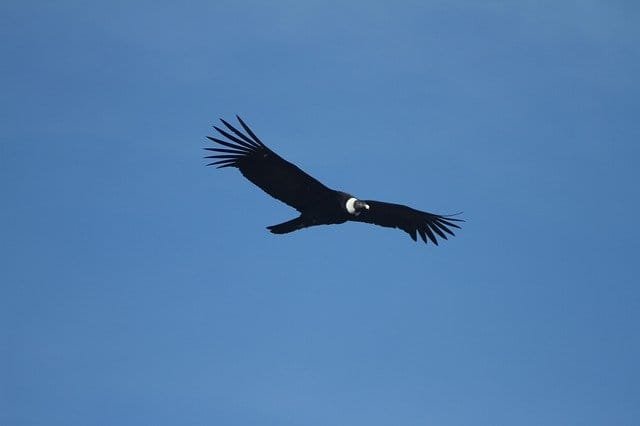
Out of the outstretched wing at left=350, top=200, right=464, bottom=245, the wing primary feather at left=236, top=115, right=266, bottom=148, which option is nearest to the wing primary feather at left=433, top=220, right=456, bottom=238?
the outstretched wing at left=350, top=200, right=464, bottom=245

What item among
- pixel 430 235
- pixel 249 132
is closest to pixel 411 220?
pixel 430 235

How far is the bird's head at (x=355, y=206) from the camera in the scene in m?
25.4

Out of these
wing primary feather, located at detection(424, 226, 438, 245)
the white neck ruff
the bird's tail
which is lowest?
the bird's tail

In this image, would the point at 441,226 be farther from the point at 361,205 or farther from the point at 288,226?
the point at 288,226

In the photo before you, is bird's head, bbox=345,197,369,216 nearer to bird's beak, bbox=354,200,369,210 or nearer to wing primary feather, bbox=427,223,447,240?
bird's beak, bbox=354,200,369,210

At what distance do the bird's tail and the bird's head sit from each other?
1034 millimetres

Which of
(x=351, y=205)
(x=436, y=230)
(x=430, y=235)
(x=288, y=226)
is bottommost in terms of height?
(x=288, y=226)

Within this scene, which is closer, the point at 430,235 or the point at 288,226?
the point at 288,226

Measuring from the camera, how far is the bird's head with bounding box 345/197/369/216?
1000 inches

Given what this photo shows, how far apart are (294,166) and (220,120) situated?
1815mm

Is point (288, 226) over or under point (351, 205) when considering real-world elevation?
under

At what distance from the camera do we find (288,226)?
2528 cm

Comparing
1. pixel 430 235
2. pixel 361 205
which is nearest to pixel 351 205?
pixel 361 205

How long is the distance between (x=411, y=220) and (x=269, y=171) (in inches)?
181
